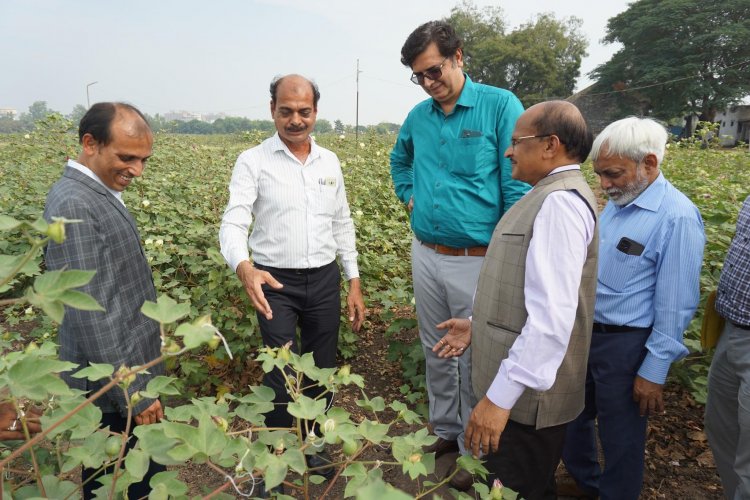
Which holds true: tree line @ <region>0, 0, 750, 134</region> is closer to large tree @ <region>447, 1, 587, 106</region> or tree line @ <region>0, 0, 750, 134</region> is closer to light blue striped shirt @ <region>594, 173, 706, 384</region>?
large tree @ <region>447, 1, 587, 106</region>

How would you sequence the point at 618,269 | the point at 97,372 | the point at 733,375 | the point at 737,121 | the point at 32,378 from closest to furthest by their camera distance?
the point at 32,378, the point at 97,372, the point at 733,375, the point at 618,269, the point at 737,121

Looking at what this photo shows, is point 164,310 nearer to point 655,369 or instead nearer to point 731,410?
point 655,369

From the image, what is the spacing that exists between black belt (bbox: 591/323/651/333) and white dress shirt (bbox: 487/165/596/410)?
564 millimetres

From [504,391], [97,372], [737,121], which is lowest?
[504,391]

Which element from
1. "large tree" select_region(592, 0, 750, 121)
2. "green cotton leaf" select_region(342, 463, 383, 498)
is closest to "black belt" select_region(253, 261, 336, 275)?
"green cotton leaf" select_region(342, 463, 383, 498)

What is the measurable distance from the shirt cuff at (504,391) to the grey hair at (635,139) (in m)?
0.92

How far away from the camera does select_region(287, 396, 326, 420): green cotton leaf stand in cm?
94

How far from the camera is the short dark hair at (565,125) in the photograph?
1.46 metres

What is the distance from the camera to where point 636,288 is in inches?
71.5

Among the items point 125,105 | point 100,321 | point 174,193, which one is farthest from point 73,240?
point 174,193

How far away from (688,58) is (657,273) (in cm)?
3381

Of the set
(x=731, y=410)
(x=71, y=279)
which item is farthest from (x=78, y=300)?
(x=731, y=410)

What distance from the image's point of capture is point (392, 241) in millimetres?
3977

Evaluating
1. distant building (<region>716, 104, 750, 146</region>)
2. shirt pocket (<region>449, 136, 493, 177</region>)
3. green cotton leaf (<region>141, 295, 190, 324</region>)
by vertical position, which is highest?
distant building (<region>716, 104, 750, 146</region>)
